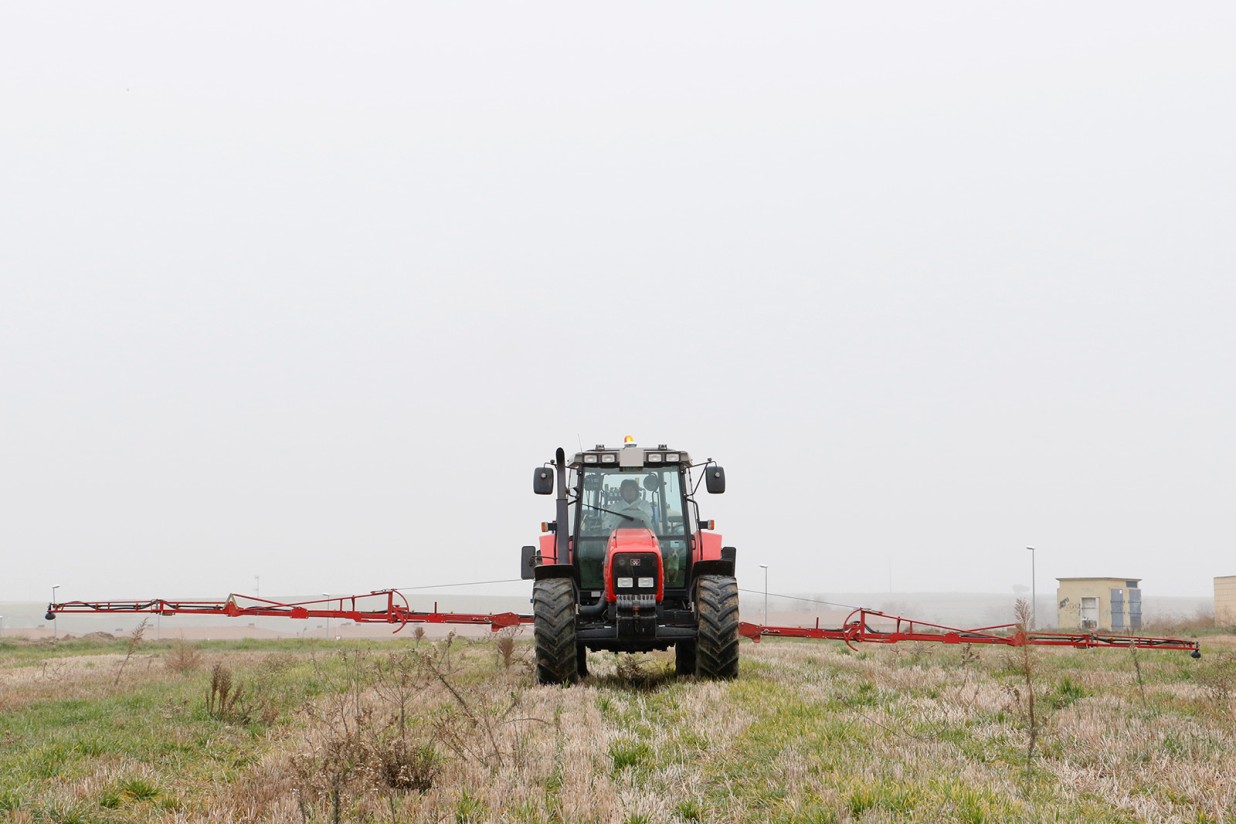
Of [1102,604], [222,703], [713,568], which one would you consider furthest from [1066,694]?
[1102,604]

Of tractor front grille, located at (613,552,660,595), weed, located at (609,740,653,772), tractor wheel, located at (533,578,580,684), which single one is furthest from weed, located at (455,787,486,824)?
tractor front grille, located at (613,552,660,595)

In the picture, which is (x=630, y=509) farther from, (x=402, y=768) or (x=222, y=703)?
(x=402, y=768)

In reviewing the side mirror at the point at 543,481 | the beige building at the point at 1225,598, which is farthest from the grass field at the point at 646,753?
the beige building at the point at 1225,598

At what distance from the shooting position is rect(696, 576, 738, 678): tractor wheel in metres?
11.9

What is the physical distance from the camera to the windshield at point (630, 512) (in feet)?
42.3

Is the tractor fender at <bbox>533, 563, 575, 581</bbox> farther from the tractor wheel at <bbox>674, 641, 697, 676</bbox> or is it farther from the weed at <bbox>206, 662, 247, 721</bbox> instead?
the weed at <bbox>206, 662, 247, 721</bbox>

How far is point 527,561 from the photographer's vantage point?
14133 millimetres

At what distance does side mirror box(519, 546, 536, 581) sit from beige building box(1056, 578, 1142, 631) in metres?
43.1

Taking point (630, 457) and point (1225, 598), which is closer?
point (630, 457)

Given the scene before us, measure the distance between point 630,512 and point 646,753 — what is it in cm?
592

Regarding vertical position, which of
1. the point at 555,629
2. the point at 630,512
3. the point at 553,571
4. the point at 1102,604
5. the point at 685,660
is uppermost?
the point at 630,512

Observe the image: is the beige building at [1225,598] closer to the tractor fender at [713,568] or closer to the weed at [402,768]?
the tractor fender at [713,568]

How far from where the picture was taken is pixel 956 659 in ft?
56.4

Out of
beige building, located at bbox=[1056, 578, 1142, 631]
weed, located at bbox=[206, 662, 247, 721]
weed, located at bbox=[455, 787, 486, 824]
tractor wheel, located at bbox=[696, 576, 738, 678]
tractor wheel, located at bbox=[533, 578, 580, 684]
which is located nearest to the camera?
weed, located at bbox=[455, 787, 486, 824]
